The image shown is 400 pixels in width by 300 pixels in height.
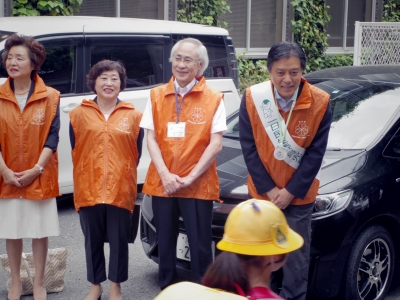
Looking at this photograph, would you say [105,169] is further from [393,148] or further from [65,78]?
[65,78]

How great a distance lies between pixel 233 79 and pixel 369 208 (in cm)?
466

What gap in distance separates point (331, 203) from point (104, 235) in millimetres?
1566

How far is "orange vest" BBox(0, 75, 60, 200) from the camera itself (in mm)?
4746

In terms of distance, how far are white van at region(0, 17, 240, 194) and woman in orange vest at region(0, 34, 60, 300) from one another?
2.00m

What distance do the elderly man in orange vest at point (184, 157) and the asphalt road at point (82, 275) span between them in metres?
0.71

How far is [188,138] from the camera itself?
4520 millimetres

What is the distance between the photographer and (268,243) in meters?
2.49

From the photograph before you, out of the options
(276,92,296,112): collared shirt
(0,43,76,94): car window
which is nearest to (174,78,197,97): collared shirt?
(276,92,296,112): collared shirt

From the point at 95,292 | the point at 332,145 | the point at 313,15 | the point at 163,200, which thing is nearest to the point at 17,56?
the point at 163,200

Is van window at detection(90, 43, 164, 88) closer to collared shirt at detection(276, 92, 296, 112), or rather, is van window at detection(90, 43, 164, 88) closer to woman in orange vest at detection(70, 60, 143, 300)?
woman in orange vest at detection(70, 60, 143, 300)

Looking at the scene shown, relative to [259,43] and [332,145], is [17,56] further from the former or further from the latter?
[259,43]

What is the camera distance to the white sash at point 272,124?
4273mm

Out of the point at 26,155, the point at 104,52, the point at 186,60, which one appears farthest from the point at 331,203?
the point at 104,52

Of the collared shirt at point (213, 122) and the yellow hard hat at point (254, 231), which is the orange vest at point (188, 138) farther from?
the yellow hard hat at point (254, 231)
